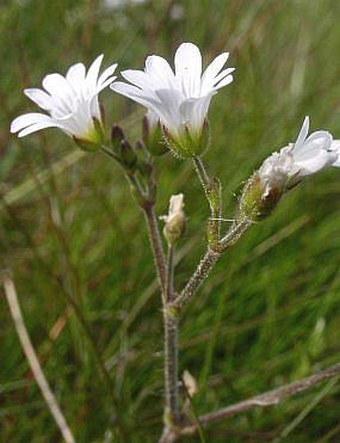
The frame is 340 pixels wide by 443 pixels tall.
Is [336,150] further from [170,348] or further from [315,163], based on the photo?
[170,348]

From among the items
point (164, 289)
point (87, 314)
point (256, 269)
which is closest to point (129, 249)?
point (87, 314)

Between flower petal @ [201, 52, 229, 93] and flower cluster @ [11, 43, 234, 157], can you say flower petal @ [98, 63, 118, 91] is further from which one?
flower petal @ [201, 52, 229, 93]

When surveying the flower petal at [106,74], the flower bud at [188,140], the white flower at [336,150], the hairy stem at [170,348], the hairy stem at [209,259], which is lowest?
the hairy stem at [170,348]

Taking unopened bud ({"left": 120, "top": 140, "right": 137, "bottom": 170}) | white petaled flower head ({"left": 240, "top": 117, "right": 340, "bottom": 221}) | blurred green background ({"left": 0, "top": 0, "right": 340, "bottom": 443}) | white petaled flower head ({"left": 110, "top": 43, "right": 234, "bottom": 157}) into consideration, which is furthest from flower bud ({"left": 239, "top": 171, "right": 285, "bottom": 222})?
blurred green background ({"left": 0, "top": 0, "right": 340, "bottom": 443})

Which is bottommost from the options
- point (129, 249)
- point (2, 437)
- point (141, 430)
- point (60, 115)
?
point (141, 430)

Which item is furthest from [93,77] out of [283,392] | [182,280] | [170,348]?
[182,280]

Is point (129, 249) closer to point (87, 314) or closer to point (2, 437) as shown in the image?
point (87, 314)

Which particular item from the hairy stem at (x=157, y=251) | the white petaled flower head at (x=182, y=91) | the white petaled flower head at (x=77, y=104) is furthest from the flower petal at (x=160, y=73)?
the hairy stem at (x=157, y=251)

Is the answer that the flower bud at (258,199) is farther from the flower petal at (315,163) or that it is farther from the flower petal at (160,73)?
the flower petal at (160,73)
